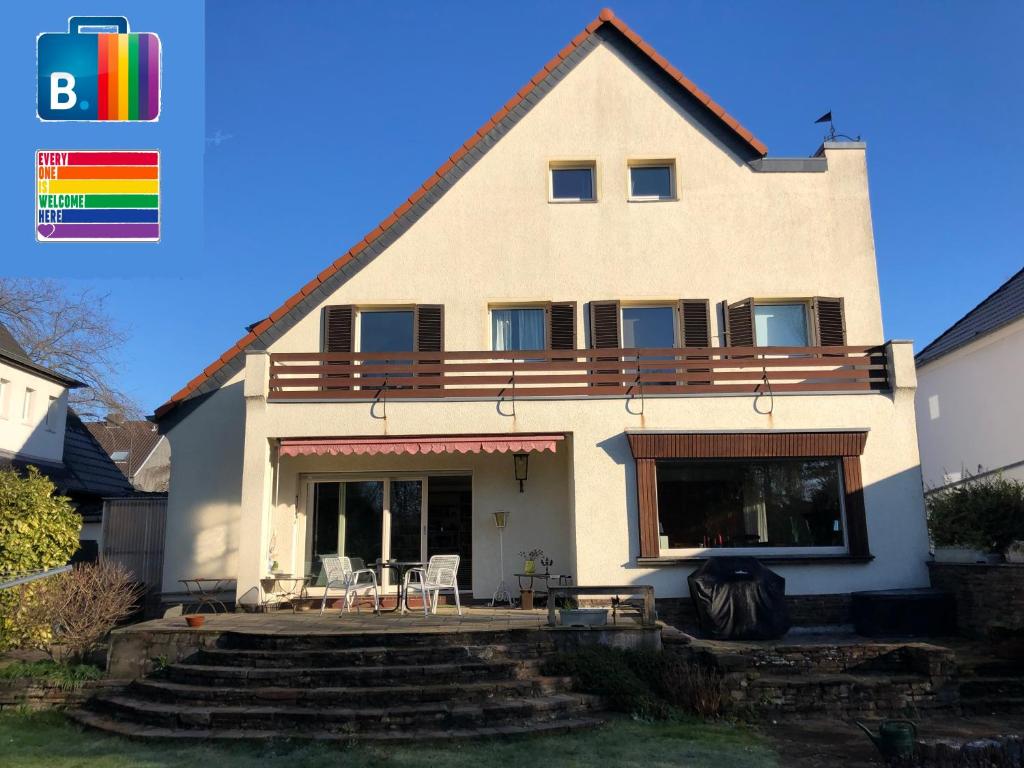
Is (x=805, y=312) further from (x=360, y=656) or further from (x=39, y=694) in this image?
(x=39, y=694)

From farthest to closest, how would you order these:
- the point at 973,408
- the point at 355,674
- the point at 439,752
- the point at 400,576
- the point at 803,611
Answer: the point at 973,408, the point at 400,576, the point at 803,611, the point at 355,674, the point at 439,752

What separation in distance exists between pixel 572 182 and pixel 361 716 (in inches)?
531

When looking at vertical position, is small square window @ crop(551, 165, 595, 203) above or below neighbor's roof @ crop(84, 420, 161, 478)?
above

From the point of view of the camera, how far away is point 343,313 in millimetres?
19078

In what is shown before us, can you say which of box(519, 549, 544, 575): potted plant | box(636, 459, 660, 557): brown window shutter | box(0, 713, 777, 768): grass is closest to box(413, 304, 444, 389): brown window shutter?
box(519, 549, 544, 575): potted plant

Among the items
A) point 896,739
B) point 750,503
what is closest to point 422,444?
point 750,503

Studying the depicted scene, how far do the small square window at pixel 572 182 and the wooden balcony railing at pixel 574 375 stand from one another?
172 inches

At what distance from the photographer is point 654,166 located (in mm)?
20250

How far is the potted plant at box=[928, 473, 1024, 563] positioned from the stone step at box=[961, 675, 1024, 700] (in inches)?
119

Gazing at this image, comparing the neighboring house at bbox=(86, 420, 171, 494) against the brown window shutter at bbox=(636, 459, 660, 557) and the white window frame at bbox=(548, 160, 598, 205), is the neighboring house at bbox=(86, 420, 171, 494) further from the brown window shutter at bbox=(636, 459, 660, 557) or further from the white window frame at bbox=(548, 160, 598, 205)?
the brown window shutter at bbox=(636, 459, 660, 557)

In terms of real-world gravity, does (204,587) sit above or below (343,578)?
below

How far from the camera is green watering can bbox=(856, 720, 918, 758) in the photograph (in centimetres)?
Result: 955

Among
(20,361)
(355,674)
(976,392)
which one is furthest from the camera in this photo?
(976,392)

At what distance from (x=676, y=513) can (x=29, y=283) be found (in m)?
29.7
